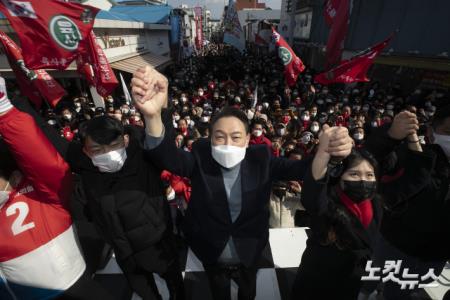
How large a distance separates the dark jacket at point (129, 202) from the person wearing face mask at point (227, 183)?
0.77 ft

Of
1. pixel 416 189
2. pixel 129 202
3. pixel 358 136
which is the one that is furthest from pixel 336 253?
pixel 358 136

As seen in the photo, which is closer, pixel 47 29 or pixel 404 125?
pixel 404 125

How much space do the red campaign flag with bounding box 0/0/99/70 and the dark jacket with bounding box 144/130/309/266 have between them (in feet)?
10.9

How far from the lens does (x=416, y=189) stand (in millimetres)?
1525

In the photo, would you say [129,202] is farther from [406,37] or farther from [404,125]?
[406,37]

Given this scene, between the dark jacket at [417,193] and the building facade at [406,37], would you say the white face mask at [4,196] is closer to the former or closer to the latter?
the dark jacket at [417,193]

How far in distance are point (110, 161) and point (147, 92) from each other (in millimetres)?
503

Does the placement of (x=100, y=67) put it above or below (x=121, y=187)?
above

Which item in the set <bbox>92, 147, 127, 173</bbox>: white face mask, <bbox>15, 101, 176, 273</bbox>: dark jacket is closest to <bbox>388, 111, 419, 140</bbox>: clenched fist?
<bbox>15, 101, 176, 273</bbox>: dark jacket

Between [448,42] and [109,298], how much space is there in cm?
1273

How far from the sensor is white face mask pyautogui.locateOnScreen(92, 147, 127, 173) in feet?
4.66

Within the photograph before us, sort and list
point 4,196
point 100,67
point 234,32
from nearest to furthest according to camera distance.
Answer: point 4,196 → point 100,67 → point 234,32

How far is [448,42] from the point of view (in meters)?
9.24

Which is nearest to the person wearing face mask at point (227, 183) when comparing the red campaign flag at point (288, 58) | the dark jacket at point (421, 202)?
the dark jacket at point (421, 202)
